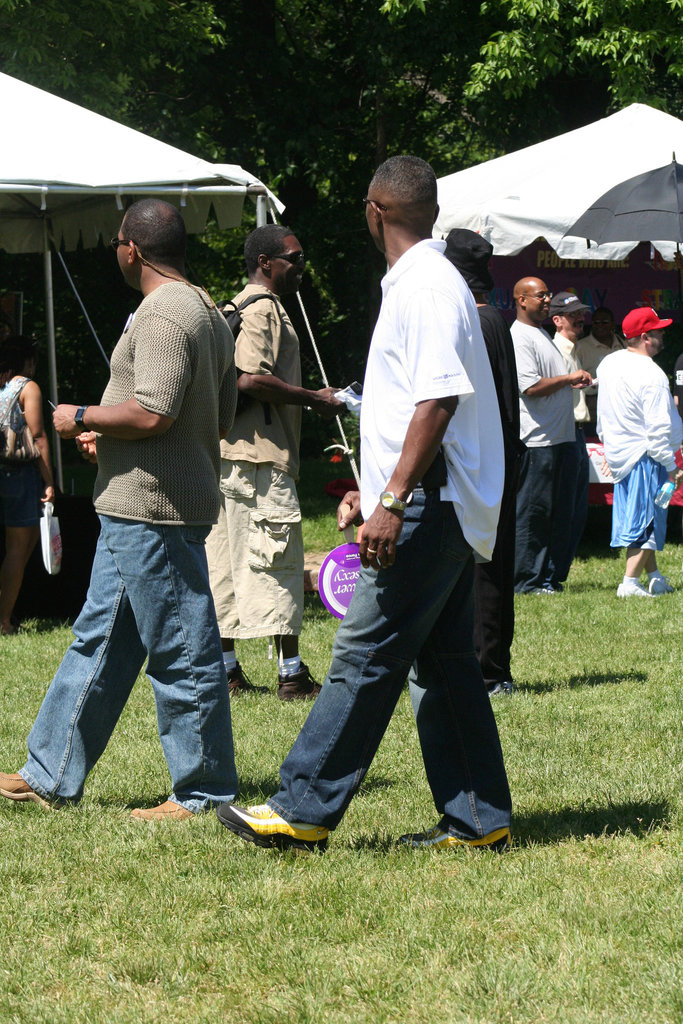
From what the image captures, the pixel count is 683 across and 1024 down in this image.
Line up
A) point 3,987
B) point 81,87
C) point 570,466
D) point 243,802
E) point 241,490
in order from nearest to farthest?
point 3,987, point 243,802, point 241,490, point 570,466, point 81,87

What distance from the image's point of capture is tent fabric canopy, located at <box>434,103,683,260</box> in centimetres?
1161

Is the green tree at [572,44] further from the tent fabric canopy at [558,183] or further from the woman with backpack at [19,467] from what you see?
the woman with backpack at [19,467]

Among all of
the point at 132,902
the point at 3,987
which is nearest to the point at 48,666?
the point at 132,902

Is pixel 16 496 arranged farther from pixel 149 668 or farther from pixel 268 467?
pixel 149 668

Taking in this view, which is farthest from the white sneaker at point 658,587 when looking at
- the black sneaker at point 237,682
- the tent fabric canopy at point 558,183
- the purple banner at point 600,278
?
the purple banner at point 600,278

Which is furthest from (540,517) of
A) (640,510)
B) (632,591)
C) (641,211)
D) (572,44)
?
(572,44)

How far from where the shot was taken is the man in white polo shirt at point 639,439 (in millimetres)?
9297

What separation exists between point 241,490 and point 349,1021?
3.64 m

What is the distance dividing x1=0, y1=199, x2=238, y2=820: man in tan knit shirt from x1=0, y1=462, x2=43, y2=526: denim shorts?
14.0 ft

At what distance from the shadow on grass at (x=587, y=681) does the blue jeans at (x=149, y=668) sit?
2593mm

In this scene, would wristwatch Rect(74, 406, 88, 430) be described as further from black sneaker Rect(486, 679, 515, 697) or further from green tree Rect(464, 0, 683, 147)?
green tree Rect(464, 0, 683, 147)

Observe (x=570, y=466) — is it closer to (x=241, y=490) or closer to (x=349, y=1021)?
(x=241, y=490)

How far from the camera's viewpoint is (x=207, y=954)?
3289mm

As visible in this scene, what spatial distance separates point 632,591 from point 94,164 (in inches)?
189
